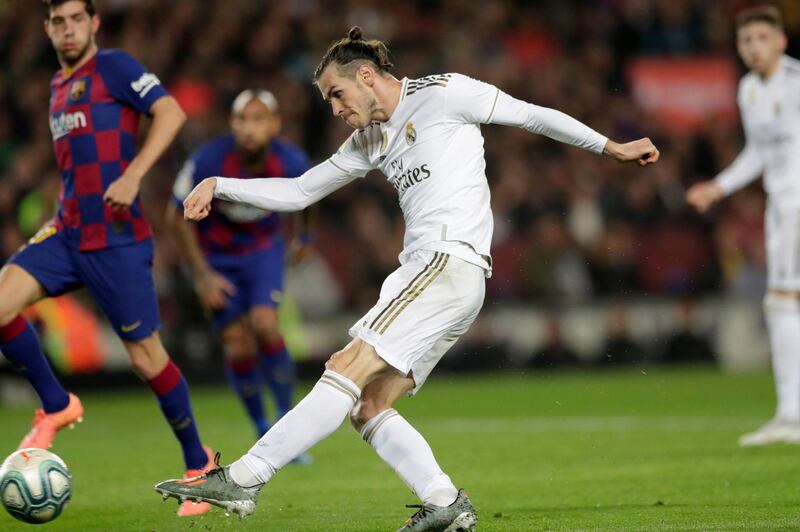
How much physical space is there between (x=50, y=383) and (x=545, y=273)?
1100cm

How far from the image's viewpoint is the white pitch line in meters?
10.9

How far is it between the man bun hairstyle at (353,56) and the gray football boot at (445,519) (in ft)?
6.26

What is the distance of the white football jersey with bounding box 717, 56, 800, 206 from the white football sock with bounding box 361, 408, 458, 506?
475 cm

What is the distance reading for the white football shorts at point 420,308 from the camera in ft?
18.9

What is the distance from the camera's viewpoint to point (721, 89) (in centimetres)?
2228

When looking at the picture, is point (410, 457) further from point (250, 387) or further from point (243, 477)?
point (250, 387)

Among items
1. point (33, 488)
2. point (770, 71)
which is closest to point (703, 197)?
point (770, 71)

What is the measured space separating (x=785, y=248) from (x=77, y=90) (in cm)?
525

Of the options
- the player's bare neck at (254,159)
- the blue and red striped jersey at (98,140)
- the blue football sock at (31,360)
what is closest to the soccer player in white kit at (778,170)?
the player's bare neck at (254,159)

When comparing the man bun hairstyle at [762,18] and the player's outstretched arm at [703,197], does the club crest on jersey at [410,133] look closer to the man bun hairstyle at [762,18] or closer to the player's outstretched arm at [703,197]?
the player's outstretched arm at [703,197]

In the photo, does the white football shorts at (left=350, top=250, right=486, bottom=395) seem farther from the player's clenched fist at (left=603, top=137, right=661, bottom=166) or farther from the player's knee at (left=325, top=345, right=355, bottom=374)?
the player's clenched fist at (left=603, top=137, right=661, bottom=166)

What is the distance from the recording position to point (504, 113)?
6.02 meters

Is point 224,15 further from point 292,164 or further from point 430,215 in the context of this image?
point 430,215

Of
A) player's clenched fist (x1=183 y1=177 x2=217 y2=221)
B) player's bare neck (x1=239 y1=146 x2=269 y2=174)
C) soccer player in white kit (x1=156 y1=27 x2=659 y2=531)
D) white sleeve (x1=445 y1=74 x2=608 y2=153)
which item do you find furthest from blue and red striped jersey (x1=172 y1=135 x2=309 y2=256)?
white sleeve (x1=445 y1=74 x2=608 y2=153)
